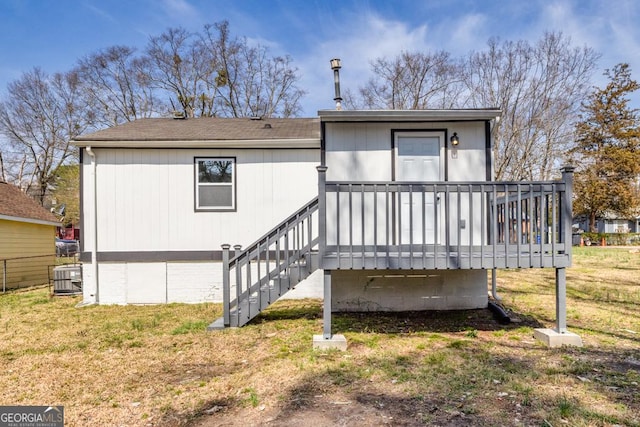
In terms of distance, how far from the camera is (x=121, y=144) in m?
7.27

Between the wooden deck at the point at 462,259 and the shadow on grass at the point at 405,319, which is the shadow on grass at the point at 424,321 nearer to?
the shadow on grass at the point at 405,319

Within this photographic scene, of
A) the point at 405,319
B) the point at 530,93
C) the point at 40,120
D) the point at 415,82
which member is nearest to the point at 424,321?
the point at 405,319

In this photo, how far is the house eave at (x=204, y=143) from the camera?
23.7ft

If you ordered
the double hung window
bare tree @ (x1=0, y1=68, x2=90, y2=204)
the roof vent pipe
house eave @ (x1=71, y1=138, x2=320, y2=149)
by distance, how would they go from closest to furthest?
house eave @ (x1=71, y1=138, x2=320, y2=149)
the double hung window
the roof vent pipe
bare tree @ (x1=0, y1=68, x2=90, y2=204)

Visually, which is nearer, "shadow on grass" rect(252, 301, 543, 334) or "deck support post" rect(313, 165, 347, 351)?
"deck support post" rect(313, 165, 347, 351)

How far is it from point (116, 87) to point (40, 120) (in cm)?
584

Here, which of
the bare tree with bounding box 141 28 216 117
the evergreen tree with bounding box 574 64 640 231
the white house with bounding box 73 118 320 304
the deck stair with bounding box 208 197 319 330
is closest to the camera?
the deck stair with bounding box 208 197 319 330

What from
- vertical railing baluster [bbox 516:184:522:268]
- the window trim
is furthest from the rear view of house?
vertical railing baluster [bbox 516:184:522:268]

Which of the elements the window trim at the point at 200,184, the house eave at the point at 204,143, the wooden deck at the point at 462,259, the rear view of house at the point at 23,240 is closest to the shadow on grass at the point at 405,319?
the wooden deck at the point at 462,259

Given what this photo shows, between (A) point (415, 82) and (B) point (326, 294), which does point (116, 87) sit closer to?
(A) point (415, 82)

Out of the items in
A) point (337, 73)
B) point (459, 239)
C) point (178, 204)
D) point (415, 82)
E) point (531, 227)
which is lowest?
point (459, 239)

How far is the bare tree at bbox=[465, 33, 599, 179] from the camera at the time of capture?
18031mm

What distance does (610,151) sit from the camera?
1069 inches

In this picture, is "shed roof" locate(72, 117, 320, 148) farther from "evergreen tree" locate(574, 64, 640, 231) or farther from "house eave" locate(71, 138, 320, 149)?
"evergreen tree" locate(574, 64, 640, 231)
